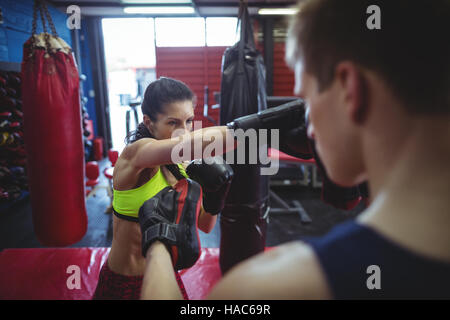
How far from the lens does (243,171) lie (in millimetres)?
2188

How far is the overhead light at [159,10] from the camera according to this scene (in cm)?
609

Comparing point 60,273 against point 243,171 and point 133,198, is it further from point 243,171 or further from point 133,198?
point 243,171

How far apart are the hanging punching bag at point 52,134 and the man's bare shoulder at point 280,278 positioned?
6.56 ft

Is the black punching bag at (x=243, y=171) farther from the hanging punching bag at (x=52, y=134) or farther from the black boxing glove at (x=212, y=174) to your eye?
the hanging punching bag at (x=52, y=134)

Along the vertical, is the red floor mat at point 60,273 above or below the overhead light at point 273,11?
below

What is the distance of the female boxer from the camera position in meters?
1.38

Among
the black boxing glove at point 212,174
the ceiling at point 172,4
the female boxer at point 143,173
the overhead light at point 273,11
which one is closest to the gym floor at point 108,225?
the female boxer at point 143,173

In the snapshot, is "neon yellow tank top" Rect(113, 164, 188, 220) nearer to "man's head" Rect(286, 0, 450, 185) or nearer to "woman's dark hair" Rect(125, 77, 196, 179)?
"woman's dark hair" Rect(125, 77, 196, 179)

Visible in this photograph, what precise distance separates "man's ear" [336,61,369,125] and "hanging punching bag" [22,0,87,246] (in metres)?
2.09

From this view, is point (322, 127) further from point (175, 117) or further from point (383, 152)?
point (175, 117)

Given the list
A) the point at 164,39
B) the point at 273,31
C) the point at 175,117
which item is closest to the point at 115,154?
the point at 175,117

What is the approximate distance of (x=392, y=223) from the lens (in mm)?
479

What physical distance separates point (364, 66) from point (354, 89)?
4 centimetres
